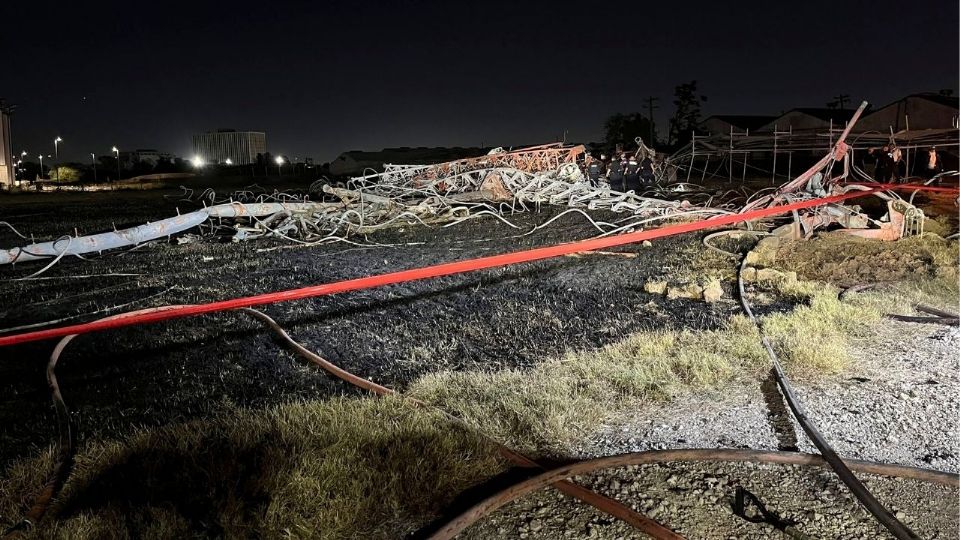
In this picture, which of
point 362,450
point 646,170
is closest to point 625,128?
point 646,170

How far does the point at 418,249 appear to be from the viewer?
9.46 m

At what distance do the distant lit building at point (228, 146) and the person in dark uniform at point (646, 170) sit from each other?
67.0 metres

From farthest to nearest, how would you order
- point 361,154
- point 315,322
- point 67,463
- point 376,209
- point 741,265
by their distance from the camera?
point 361,154
point 376,209
point 741,265
point 315,322
point 67,463

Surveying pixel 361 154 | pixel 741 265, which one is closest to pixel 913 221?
pixel 741 265

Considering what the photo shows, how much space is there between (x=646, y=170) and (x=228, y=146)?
231 ft

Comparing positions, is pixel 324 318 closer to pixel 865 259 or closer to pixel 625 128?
pixel 865 259

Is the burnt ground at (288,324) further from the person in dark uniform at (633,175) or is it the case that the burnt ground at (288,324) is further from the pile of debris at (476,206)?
the person in dark uniform at (633,175)

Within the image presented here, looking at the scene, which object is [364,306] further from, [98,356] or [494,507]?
[494,507]

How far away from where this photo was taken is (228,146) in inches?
3014

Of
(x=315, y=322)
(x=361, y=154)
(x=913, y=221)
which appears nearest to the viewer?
(x=315, y=322)

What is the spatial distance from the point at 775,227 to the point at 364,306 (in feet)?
20.2

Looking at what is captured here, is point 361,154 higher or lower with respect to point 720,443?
higher

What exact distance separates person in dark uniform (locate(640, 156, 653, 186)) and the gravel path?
40.1 feet

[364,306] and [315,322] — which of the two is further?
[364,306]
